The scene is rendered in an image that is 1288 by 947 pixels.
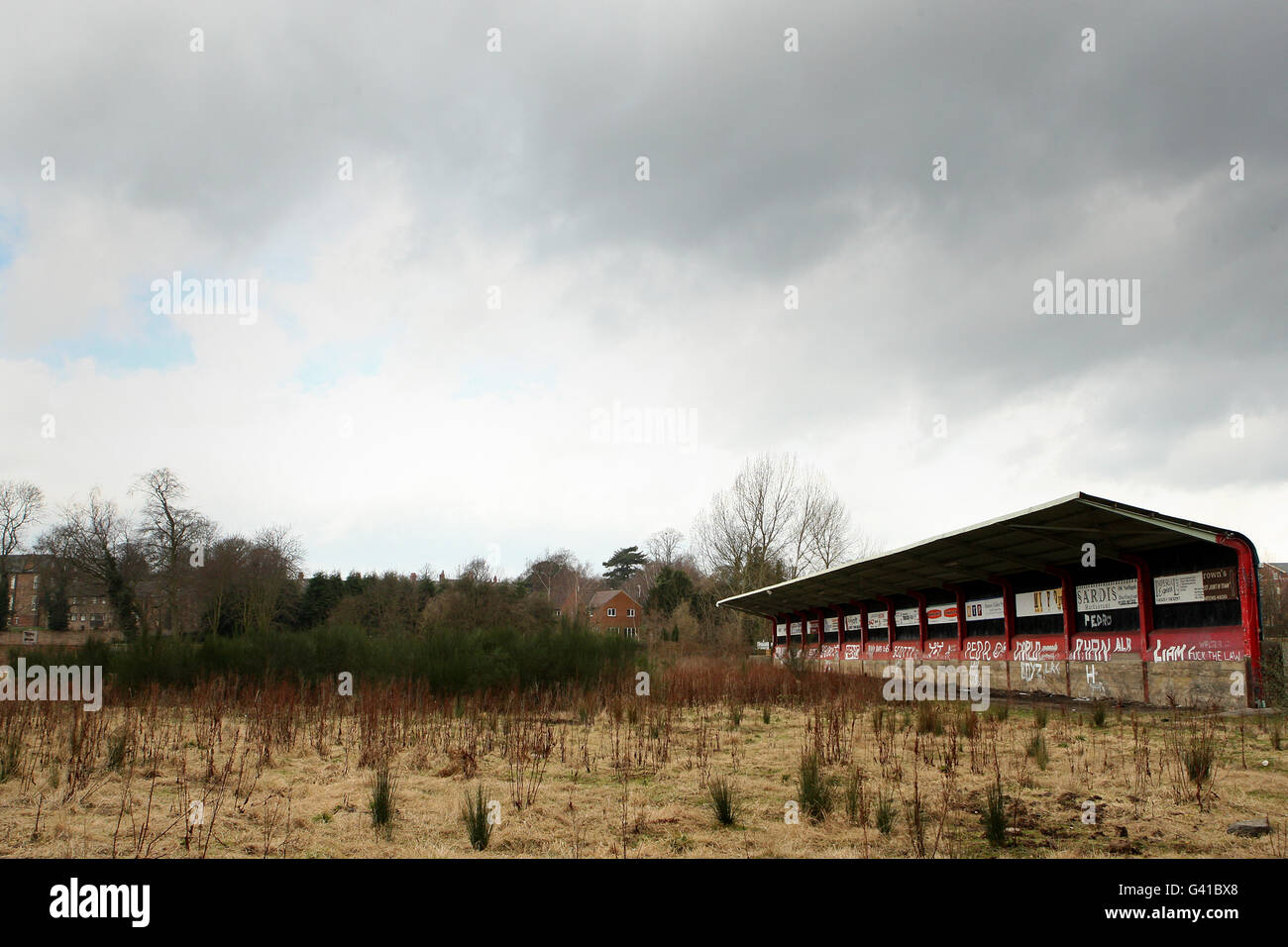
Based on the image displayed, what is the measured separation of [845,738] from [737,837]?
185 inches

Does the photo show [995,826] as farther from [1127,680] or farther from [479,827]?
[1127,680]

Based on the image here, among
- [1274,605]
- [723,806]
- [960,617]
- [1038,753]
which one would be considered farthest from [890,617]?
[1274,605]

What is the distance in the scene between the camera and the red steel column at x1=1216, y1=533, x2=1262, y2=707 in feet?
44.4

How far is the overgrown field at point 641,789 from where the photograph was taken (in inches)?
228

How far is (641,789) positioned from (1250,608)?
40.0 ft

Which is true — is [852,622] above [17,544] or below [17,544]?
below

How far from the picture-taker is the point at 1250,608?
542 inches

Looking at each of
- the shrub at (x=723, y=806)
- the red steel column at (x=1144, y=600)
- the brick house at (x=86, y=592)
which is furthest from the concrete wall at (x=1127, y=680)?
the brick house at (x=86, y=592)

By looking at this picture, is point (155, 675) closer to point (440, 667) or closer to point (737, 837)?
point (440, 667)

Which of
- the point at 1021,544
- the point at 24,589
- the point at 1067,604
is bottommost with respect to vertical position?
the point at 1067,604

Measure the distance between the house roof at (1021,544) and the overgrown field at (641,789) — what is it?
3.62 meters

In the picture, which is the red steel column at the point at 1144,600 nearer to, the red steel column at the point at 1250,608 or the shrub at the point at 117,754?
the red steel column at the point at 1250,608
